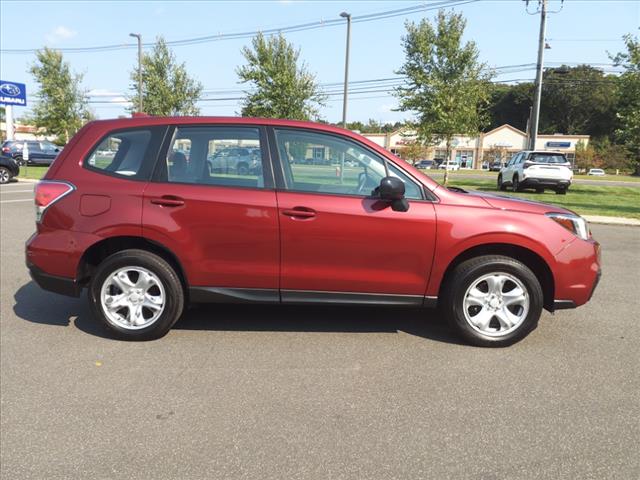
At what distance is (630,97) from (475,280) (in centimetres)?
1945

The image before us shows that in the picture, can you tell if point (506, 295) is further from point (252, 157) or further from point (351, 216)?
point (252, 157)

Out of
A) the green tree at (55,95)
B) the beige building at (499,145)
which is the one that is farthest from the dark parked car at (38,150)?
the beige building at (499,145)

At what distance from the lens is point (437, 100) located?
21875mm

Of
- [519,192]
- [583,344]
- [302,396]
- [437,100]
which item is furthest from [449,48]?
[302,396]

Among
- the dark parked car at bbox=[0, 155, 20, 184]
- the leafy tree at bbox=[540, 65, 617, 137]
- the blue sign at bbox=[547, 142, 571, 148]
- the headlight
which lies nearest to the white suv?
the headlight

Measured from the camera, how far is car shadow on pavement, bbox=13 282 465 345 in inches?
170

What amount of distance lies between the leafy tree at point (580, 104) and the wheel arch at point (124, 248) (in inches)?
3929

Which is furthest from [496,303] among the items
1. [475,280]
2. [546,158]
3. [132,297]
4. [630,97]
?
[630,97]

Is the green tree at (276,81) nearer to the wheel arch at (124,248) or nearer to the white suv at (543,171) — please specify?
the white suv at (543,171)

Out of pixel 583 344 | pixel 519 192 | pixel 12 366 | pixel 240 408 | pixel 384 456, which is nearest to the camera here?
pixel 384 456

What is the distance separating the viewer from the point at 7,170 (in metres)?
20.1

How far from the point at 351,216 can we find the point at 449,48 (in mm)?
20856

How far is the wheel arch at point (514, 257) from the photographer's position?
3936 millimetres

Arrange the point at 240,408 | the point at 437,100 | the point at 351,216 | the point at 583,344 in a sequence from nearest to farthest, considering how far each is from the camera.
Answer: the point at 240,408, the point at 351,216, the point at 583,344, the point at 437,100
